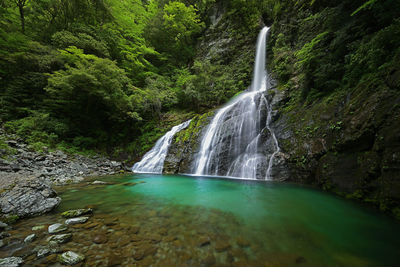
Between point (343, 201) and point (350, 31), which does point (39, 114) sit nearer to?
point (343, 201)

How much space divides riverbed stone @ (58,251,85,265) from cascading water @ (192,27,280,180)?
6.08 meters

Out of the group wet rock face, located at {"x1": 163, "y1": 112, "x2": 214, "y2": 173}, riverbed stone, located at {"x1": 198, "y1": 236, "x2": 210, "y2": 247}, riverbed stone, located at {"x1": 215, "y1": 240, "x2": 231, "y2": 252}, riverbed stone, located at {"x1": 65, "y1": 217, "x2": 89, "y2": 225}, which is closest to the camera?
riverbed stone, located at {"x1": 215, "y1": 240, "x2": 231, "y2": 252}

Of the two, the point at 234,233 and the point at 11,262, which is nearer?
the point at 11,262

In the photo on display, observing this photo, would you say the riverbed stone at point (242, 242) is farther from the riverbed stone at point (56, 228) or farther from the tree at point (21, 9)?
the tree at point (21, 9)

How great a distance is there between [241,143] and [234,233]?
19.4 feet

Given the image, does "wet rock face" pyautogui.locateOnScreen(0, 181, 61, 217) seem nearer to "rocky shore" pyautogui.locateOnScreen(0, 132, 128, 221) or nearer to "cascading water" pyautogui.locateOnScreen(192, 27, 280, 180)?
"rocky shore" pyautogui.locateOnScreen(0, 132, 128, 221)

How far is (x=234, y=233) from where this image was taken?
2238 mm

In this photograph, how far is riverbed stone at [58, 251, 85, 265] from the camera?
5.16 ft

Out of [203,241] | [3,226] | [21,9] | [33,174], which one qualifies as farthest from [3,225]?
[21,9]

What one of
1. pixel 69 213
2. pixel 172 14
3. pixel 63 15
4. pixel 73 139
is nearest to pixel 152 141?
pixel 73 139

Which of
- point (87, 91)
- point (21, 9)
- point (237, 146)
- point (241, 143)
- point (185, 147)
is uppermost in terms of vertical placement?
point (21, 9)

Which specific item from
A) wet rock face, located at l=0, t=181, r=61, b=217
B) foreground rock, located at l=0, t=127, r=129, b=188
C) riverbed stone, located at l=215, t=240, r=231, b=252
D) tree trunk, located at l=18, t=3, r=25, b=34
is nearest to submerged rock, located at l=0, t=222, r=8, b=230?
wet rock face, located at l=0, t=181, r=61, b=217

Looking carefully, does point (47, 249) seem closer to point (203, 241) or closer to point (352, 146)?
point (203, 241)

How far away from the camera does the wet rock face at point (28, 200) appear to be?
260cm
